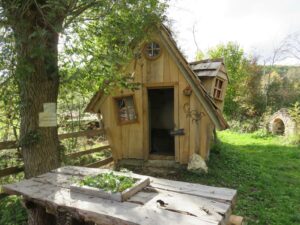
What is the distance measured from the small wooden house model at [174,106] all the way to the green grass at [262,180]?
2.86ft

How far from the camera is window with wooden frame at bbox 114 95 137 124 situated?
7867mm

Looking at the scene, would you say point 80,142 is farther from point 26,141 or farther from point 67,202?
point 67,202

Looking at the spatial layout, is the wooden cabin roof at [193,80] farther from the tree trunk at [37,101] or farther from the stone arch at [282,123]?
the stone arch at [282,123]

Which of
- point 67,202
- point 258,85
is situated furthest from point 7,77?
point 258,85

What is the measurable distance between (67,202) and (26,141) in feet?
6.16

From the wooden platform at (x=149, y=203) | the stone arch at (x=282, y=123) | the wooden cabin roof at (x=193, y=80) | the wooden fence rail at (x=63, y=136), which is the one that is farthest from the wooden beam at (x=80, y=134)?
the stone arch at (x=282, y=123)

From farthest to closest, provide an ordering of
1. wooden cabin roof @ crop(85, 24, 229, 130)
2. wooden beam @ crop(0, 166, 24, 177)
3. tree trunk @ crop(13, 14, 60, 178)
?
wooden cabin roof @ crop(85, 24, 229, 130) → wooden beam @ crop(0, 166, 24, 177) → tree trunk @ crop(13, 14, 60, 178)

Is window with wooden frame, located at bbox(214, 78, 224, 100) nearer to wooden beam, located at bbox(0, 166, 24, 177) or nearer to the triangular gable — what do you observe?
the triangular gable

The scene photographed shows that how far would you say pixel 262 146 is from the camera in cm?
1238

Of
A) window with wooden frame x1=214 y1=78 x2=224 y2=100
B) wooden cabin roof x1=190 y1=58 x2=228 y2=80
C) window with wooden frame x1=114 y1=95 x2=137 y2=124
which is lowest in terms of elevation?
window with wooden frame x1=114 y1=95 x2=137 y2=124

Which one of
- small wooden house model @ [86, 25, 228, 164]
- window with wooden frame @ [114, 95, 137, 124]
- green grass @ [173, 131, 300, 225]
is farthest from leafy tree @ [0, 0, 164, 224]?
green grass @ [173, 131, 300, 225]

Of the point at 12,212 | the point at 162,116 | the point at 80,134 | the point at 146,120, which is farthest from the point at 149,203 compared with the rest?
the point at 162,116

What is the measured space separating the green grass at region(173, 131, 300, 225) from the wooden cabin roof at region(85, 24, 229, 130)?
56.7 inches

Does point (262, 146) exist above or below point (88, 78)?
below
